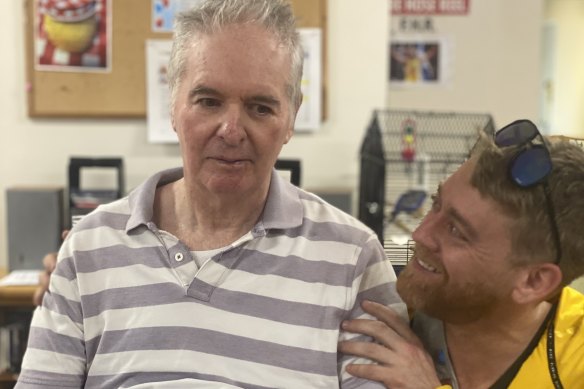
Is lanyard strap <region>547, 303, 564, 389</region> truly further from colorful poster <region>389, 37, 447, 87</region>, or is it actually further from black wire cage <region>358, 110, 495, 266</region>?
colorful poster <region>389, 37, 447, 87</region>

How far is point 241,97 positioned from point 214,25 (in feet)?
0.39

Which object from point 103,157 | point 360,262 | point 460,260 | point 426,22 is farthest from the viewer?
point 426,22

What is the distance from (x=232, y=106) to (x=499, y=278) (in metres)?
0.47

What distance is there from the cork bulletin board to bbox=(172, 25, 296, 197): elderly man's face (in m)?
1.18

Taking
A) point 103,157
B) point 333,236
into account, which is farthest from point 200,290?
point 103,157

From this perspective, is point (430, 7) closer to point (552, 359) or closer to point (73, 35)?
point (73, 35)

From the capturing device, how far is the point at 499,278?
99 centimetres

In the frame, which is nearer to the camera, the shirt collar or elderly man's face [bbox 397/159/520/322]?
elderly man's face [bbox 397/159/520/322]

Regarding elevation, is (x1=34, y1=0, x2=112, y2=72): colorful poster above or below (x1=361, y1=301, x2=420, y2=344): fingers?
above

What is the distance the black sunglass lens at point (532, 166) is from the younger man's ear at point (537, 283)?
0.43 ft

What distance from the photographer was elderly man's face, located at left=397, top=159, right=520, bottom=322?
97 cm

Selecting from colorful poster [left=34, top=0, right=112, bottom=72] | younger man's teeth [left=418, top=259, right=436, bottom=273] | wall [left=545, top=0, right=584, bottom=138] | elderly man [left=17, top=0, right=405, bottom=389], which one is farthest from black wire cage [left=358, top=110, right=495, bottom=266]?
wall [left=545, top=0, right=584, bottom=138]

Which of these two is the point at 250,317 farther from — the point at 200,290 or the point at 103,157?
the point at 103,157

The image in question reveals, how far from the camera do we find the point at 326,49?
2199mm
